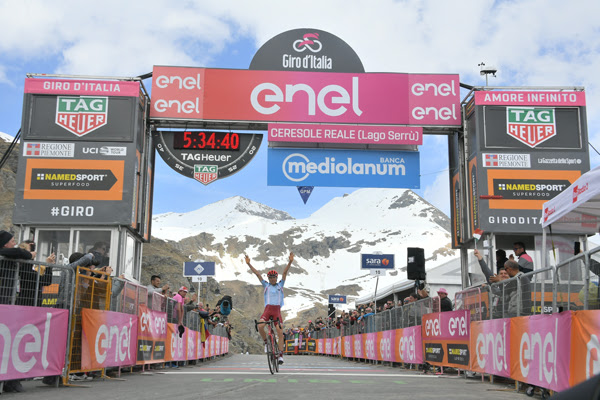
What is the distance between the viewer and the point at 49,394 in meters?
7.44

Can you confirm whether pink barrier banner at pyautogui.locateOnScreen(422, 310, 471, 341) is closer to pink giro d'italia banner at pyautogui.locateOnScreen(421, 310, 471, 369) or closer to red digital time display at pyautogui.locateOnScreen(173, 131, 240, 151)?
pink giro d'italia banner at pyautogui.locateOnScreen(421, 310, 471, 369)

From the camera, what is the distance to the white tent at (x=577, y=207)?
8.49 meters

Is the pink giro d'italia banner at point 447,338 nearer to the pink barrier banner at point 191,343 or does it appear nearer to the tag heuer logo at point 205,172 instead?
the pink barrier banner at point 191,343

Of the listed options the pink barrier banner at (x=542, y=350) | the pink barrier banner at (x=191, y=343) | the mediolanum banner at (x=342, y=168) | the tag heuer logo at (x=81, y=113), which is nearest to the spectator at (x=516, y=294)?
the pink barrier banner at (x=542, y=350)

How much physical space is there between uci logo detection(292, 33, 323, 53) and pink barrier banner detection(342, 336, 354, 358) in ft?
37.9

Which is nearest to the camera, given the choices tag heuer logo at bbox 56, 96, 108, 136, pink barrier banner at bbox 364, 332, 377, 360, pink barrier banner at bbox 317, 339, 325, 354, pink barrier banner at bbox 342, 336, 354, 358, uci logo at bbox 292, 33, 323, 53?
tag heuer logo at bbox 56, 96, 108, 136

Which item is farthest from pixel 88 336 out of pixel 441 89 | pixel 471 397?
pixel 441 89

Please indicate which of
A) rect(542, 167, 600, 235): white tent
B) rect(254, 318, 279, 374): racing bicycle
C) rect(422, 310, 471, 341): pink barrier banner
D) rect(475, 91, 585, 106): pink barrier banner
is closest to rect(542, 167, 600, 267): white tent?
Answer: rect(542, 167, 600, 235): white tent

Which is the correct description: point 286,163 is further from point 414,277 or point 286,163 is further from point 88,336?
point 88,336

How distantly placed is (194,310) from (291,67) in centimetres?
737

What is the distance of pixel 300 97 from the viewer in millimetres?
18594

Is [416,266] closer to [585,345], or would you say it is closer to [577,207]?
[577,207]

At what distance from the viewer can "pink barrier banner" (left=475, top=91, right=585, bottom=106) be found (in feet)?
60.1

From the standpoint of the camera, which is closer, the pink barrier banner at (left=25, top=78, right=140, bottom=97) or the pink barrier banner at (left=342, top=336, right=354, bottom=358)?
the pink barrier banner at (left=25, top=78, right=140, bottom=97)
